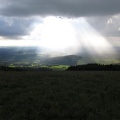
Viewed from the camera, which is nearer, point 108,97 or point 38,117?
point 38,117

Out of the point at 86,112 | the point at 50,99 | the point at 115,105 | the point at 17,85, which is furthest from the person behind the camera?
the point at 17,85

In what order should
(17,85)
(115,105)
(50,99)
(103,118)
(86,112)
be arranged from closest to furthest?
1. (103,118)
2. (86,112)
3. (115,105)
4. (50,99)
5. (17,85)

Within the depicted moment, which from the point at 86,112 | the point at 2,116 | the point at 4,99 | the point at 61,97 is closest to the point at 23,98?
the point at 4,99

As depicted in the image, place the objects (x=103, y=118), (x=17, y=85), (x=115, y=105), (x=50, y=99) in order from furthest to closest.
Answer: (x=17, y=85) → (x=50, y=99) → (x=115, y=105) → (x=103, y=118)

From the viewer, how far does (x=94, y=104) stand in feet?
44.5

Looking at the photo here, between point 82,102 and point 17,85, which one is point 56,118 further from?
point 17,85

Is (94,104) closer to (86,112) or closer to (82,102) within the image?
(82,102)

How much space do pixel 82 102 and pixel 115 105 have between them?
1.87 m

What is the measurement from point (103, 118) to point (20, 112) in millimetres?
4105

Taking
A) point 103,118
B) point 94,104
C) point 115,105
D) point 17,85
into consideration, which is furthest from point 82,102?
point 17,85

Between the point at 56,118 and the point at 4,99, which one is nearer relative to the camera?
the point at 56,118

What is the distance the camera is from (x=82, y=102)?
45.5 ft

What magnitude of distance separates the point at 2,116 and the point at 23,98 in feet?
12.2

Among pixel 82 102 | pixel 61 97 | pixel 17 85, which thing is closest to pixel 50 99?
pixel 61 97
